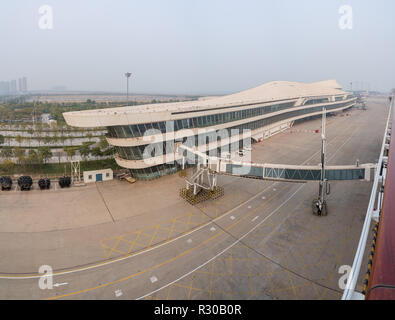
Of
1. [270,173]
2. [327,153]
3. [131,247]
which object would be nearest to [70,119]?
[131,247]

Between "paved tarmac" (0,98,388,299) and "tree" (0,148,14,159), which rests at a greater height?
"tree" (0,148,14,159)

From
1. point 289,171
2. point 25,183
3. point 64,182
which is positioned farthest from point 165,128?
point 25,183

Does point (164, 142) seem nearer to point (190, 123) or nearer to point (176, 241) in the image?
point (190, 123)

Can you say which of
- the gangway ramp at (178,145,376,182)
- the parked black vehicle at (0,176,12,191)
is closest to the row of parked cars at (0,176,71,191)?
the parked black vehicle at (0,176,12,191)

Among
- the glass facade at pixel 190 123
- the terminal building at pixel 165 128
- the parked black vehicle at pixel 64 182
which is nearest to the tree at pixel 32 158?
the parked black vehicle at pixel 64 182

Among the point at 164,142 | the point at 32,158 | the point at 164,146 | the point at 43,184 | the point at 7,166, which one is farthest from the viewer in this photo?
the point at 32,158

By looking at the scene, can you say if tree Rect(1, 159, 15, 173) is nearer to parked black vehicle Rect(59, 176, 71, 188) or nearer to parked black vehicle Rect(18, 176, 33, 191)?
parked black vehicle Rect(18, 176, 33, 191)

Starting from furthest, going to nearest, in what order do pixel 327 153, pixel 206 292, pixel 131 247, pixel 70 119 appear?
1. pixel 327 153
2. pixel 70 119
3. pixel 131 247
4. pixel 206 292

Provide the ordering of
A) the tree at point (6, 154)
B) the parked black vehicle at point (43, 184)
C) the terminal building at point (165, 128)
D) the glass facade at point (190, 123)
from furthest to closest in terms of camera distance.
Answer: the tree at point (6, 154) < the glass facade at point (190, 123) < the parked black vehicle at point (43, 184) < the terminal building at point (165, 128)

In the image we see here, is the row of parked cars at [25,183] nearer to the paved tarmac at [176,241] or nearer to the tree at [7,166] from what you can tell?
the paved tarmac at [176,241]

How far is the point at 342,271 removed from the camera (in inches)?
501

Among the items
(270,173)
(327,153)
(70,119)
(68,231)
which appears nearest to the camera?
(68,231)

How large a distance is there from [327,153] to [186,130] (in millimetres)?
22385

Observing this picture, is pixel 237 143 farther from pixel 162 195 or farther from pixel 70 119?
pixel 70 119
